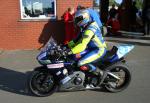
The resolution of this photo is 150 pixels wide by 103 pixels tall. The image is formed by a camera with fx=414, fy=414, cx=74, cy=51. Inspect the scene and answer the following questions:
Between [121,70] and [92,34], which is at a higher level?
[92,34]

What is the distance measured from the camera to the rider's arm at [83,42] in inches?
306

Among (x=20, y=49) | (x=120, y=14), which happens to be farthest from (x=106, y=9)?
(x=20, y=49)

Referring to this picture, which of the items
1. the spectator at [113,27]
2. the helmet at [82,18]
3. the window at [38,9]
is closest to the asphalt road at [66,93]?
the helmet at [82,18]

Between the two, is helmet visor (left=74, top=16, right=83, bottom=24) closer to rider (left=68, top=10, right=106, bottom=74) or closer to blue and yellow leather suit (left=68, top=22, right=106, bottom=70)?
rider (left=68, top=10, right=106, bottom=74)

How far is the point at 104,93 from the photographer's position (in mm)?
8180

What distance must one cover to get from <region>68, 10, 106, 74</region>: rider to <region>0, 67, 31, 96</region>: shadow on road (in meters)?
1.28

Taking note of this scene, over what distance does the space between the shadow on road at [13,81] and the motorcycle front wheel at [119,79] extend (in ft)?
5.28

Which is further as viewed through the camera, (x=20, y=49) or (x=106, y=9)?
(x=106, y=9)

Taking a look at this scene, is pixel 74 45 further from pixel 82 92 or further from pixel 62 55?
pixel 82 92

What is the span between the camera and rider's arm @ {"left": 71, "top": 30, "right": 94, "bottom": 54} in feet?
25.5

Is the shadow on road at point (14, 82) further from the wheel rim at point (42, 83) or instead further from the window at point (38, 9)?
the window at point (38, 9)

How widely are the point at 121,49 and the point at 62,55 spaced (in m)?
1.20

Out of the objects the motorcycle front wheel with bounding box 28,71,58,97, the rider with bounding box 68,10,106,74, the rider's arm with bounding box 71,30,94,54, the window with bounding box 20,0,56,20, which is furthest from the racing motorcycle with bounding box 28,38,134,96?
the window with bounding box 20,0,56,20

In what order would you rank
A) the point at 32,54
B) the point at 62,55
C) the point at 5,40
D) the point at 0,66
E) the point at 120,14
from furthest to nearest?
1. the point at 120,14
2. the point at 5,40
3. the point at 32,54
4. the point at 0,66
5. the point at 62,55
